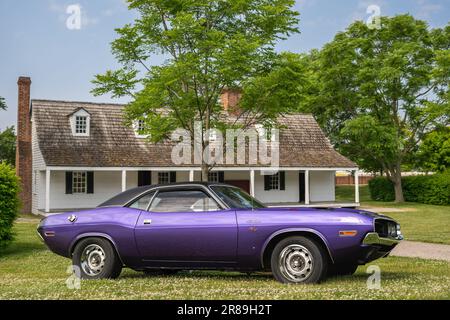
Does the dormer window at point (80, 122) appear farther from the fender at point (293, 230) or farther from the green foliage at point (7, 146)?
the fender at point (293, 230)

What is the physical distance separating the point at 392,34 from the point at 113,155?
898 inches

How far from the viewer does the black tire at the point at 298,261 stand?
7.46 metres

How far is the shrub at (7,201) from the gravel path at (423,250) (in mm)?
9567

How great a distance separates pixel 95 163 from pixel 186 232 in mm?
22010

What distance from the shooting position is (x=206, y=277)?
28.5ft

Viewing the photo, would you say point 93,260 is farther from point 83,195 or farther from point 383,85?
point 383,85

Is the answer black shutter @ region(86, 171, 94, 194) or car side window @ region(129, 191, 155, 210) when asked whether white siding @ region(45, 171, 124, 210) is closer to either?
black shutter @ region(86, 171, 94, 194)

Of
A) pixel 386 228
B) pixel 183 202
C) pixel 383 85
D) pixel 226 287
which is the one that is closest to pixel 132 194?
pixel 183 202

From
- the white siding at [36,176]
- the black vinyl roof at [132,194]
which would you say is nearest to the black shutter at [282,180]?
the white siding at [36,176]

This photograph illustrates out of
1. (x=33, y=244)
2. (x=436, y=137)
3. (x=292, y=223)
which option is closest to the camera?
(x=292, y=223)

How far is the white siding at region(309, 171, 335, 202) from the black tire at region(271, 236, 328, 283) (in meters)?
29.3

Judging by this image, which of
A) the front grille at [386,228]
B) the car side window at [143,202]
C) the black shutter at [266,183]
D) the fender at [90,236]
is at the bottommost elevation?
the fender at [90,236]
